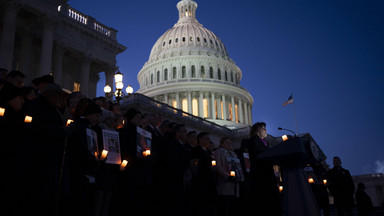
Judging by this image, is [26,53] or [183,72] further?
[183,72]

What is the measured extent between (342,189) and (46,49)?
17.9 m

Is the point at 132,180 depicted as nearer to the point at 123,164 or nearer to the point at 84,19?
the point at 123,164

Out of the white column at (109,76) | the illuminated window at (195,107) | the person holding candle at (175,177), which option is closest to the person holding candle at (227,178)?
the person holding candle at (175,177)

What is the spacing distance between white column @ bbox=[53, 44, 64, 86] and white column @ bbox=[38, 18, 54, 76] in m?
1.84

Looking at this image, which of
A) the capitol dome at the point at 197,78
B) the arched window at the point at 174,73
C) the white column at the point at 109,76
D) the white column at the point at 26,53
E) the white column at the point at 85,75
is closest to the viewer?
the white column at the point at 26,53

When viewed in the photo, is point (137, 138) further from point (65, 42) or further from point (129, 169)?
point (65, 42)

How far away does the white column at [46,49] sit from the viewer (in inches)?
792

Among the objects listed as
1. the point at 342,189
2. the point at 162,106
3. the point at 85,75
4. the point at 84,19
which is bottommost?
the point at 342,189

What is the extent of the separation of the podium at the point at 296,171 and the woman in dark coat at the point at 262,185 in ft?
4.45

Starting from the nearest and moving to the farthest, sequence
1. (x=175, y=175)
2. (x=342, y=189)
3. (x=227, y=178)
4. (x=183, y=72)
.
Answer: (x=175, y=175)
(x=227, y=178)
(x=342, y=189)
(x=183, y=72)

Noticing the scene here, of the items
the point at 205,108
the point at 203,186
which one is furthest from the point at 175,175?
the point at 205,108

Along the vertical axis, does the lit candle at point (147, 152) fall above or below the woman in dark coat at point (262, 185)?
above

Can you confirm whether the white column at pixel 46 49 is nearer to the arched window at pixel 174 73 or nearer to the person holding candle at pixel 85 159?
the person holding candle at pixel 85 159

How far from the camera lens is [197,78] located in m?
70.2
